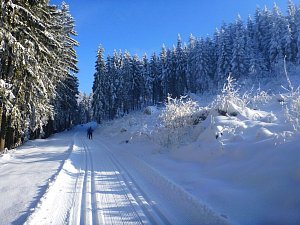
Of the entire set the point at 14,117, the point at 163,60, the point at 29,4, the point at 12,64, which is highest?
the point at 163,60

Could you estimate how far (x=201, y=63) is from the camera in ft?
236

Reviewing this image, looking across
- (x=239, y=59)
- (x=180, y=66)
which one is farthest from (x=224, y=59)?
(x=180, y=66)

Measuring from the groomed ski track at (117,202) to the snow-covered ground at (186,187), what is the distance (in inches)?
0.8

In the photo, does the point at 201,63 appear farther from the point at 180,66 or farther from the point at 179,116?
the point at 179,116

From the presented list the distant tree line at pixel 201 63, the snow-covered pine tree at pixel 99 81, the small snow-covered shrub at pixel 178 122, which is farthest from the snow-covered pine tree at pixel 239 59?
the small snow-covered shrub at pixel 178 122

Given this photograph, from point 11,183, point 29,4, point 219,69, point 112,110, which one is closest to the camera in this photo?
point 11,183

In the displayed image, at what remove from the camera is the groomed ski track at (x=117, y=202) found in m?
6.11

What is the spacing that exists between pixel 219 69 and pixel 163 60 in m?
15.5

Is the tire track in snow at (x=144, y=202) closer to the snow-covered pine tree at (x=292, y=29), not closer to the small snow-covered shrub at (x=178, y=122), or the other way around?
the small snow-covered shrub at (x=178, y=122)

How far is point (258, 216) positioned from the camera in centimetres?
604

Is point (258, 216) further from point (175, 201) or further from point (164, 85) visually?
point (164, 85)

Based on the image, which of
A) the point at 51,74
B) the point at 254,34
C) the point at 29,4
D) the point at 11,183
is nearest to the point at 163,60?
the point at 254,34

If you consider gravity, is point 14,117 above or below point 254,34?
below

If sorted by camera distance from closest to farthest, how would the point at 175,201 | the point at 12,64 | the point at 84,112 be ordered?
the point at 175,201
the point at 12,64
the point at 84,112
